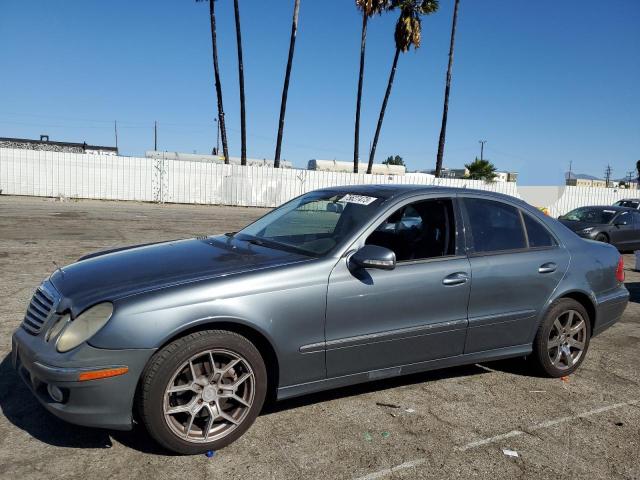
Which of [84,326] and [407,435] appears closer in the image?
[84,326]

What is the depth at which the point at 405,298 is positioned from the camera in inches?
140

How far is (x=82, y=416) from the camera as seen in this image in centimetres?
276

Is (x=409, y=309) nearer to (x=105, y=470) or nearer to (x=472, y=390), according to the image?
(x=472, y=390)

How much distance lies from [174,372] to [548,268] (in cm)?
306

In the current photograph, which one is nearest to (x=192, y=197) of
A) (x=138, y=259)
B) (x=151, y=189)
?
(x=151, y=189)

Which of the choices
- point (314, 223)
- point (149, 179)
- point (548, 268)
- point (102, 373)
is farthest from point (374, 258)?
point (149, 179)

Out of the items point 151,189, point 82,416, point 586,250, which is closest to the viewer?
point 82,416

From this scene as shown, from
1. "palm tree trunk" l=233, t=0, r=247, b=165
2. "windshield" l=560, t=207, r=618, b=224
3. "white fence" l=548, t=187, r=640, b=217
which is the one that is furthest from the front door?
"white fence" l=548, t=187, r=640, b=217

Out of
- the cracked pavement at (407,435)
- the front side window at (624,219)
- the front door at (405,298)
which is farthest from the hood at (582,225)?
the front door at (405,298)

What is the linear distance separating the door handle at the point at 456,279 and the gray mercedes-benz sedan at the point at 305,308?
16 millimetres

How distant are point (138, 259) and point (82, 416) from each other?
1.17m

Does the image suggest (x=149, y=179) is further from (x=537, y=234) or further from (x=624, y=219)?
(x=537, y=234)

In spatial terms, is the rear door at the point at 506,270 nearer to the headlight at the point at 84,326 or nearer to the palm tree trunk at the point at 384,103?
the headlight at the point at 84,326

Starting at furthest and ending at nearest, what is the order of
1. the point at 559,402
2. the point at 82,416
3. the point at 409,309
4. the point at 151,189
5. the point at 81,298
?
the point at 151,189, the point at 559,402, the point at 409,309, the point at 81,298, the point at 82,416
